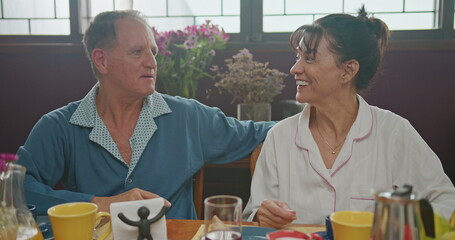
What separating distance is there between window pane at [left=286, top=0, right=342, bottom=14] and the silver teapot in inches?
97.6

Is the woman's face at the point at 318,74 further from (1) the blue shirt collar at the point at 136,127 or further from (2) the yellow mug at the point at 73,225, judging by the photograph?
(2) the yellow mug at the point at 73,225

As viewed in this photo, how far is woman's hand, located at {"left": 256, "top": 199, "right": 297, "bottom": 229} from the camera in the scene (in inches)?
46.0

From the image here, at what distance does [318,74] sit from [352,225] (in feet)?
2.50

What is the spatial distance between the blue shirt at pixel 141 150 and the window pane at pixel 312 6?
153cm

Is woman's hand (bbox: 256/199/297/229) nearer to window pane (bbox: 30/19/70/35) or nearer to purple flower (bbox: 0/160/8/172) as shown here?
purple flower (bbox: 0/160/8/172)

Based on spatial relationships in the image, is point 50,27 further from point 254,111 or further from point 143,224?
point 143,224

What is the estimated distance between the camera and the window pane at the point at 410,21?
2975 millimetres

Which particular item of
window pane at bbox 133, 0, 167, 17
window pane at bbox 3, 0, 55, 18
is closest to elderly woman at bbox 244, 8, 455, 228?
window pane at bbox 133, 0, 167, 17

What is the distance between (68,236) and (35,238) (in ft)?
0.21

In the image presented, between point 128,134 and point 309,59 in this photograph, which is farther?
point 128,134

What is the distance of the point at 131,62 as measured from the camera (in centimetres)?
176

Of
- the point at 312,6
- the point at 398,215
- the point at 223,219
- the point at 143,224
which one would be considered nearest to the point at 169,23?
the point at 312,6

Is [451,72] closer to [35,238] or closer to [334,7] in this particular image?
[334,7]

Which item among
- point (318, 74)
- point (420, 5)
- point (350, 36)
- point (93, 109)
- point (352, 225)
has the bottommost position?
point (352, 225)
